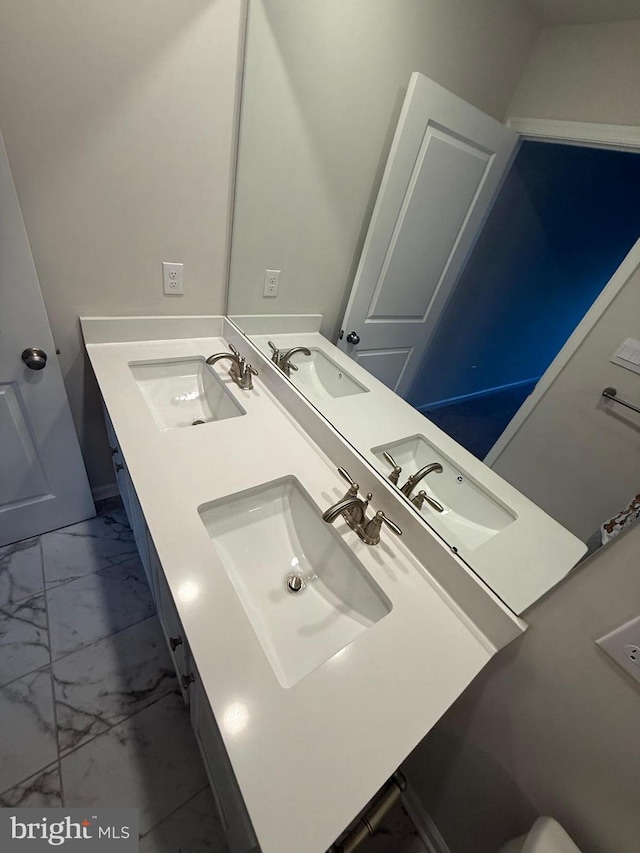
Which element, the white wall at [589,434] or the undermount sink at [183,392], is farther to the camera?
the undermount sink at [183,392]

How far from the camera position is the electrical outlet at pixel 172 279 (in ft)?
4.20

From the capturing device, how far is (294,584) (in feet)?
2.72

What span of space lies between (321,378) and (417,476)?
0.54 metres

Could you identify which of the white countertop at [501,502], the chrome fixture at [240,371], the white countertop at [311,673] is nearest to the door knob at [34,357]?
the white countertop at [311,673]

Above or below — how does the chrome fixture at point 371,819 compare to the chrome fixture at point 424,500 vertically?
below

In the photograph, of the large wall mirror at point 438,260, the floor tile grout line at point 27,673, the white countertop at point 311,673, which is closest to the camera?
the white countertop at point 311,673

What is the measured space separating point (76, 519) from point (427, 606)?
161cm

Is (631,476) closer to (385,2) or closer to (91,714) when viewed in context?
(385,2)

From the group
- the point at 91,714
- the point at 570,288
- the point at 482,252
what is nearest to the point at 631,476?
the point at 570,288

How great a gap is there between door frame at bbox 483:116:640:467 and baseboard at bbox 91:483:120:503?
176 centimetres

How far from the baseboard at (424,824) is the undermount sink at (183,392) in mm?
1327

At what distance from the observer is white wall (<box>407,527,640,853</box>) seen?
58 cm

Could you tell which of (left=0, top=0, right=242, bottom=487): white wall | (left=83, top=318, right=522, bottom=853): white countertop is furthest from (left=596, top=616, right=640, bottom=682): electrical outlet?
(left=0, top=0, right=242, bottom=487): white wall

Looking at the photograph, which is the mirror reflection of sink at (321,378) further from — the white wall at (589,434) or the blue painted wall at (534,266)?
the white wall at (589,434)
